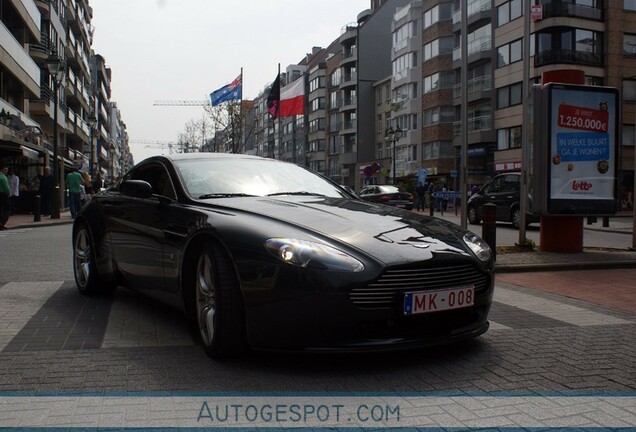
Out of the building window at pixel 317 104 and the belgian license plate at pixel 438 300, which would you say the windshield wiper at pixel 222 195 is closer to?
the belgian license plate at pixel 438 300

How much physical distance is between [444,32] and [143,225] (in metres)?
49.2

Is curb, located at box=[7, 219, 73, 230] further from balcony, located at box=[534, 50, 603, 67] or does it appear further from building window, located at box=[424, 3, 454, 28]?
building window, located at box=[424, 3, 454, 28]

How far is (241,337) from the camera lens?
3.82 meters

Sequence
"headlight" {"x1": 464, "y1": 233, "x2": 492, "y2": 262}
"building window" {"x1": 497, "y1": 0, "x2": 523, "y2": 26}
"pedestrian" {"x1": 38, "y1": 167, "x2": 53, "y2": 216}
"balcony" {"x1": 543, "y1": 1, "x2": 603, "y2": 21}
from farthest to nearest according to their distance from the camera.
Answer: "building window" {"x1": 497, "y1": 0, "x2": 523, "y2": 26} < "balcony" {"x1": 543, "y1": 1, "x2": 603, "y2": 21} < "pedestrian" {"x1": 38, "y1": 167, "x2": 53, "y2": 216} < "headlight" {"x1": 464, "y1": 233, "x2": 492, "y2": 262}

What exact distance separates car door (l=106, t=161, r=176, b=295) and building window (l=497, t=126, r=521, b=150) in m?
39.5

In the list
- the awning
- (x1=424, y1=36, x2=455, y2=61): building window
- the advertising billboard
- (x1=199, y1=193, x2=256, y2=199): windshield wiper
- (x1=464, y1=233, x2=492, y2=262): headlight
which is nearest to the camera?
(x1=464, y1=233, x2=492, y2=262): headlight

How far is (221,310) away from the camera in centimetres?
381

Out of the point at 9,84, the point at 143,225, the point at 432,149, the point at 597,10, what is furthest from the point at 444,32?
the point at 143,225

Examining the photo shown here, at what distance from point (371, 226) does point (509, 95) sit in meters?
42.6

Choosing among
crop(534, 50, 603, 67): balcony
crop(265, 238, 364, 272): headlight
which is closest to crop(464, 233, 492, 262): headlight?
crop(265, 238, 364, 272): headlight

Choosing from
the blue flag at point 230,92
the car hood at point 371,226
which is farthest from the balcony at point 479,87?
the car hood at point 371,226

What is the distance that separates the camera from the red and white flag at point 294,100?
122 feet

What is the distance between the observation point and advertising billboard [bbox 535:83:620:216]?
1023 centimetres

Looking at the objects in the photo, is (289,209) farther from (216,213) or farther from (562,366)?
(562,366)
